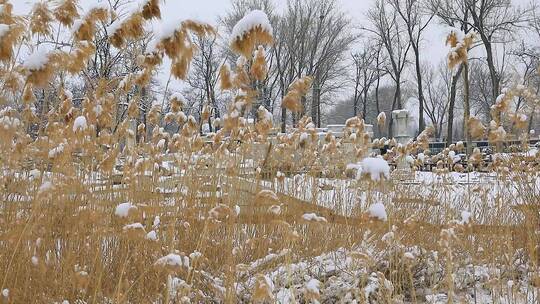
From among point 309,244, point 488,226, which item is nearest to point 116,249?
point 309,244

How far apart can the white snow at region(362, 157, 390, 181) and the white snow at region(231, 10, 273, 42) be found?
22.8 inches

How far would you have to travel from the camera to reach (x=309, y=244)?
137 inches

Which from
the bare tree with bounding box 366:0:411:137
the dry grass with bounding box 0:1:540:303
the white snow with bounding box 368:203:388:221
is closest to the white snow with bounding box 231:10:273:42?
the dry grass with bounding box 0:1:540:303

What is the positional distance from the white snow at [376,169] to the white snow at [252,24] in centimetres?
58

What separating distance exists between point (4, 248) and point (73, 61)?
0.88 metres

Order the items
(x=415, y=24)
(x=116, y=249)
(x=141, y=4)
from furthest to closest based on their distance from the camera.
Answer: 1. (x=415, y=24)
2. (x=116, y=249)
3. (x=141, y=4)

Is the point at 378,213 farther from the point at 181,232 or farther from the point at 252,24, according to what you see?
the point at 181,232

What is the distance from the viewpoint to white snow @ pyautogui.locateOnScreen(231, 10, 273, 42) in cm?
171

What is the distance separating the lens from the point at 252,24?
172 centimetres

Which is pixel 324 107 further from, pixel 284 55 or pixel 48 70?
pixel 48 70

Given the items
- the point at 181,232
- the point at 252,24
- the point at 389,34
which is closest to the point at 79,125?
the point at 181,232

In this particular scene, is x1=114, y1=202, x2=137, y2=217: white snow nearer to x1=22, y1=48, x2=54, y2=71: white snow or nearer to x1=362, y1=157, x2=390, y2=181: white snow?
x1=22, y1=48, x2=54, y2=71: white snow

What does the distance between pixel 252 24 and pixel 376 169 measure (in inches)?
26.2

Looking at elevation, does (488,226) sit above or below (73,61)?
below
